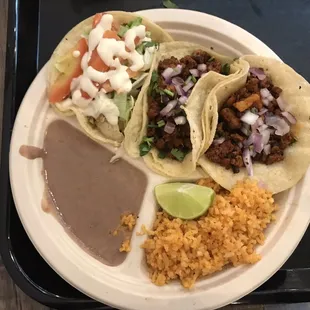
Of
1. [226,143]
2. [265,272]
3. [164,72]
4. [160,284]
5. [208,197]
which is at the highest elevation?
[164,72]

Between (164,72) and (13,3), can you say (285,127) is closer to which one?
(164,72)

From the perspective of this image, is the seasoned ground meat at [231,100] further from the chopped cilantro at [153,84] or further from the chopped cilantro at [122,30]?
the chopped cilantro at [122,30]

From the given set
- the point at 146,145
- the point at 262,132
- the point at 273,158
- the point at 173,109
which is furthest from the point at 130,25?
the point at 273,158

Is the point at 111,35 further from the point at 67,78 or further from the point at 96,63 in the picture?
the point at 67,78

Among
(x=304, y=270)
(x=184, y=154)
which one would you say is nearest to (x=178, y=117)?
(x=184, y=154)

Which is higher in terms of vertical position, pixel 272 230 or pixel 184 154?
pixel 184 154

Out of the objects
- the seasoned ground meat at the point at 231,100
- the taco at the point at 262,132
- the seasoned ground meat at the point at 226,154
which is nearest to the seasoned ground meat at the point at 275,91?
the taco at the point at 262,132

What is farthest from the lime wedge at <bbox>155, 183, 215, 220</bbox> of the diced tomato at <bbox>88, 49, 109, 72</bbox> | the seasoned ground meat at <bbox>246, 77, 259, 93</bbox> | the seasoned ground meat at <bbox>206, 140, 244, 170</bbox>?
the diced tomato at <bbox>88, 49, 109, 72</bbox>
